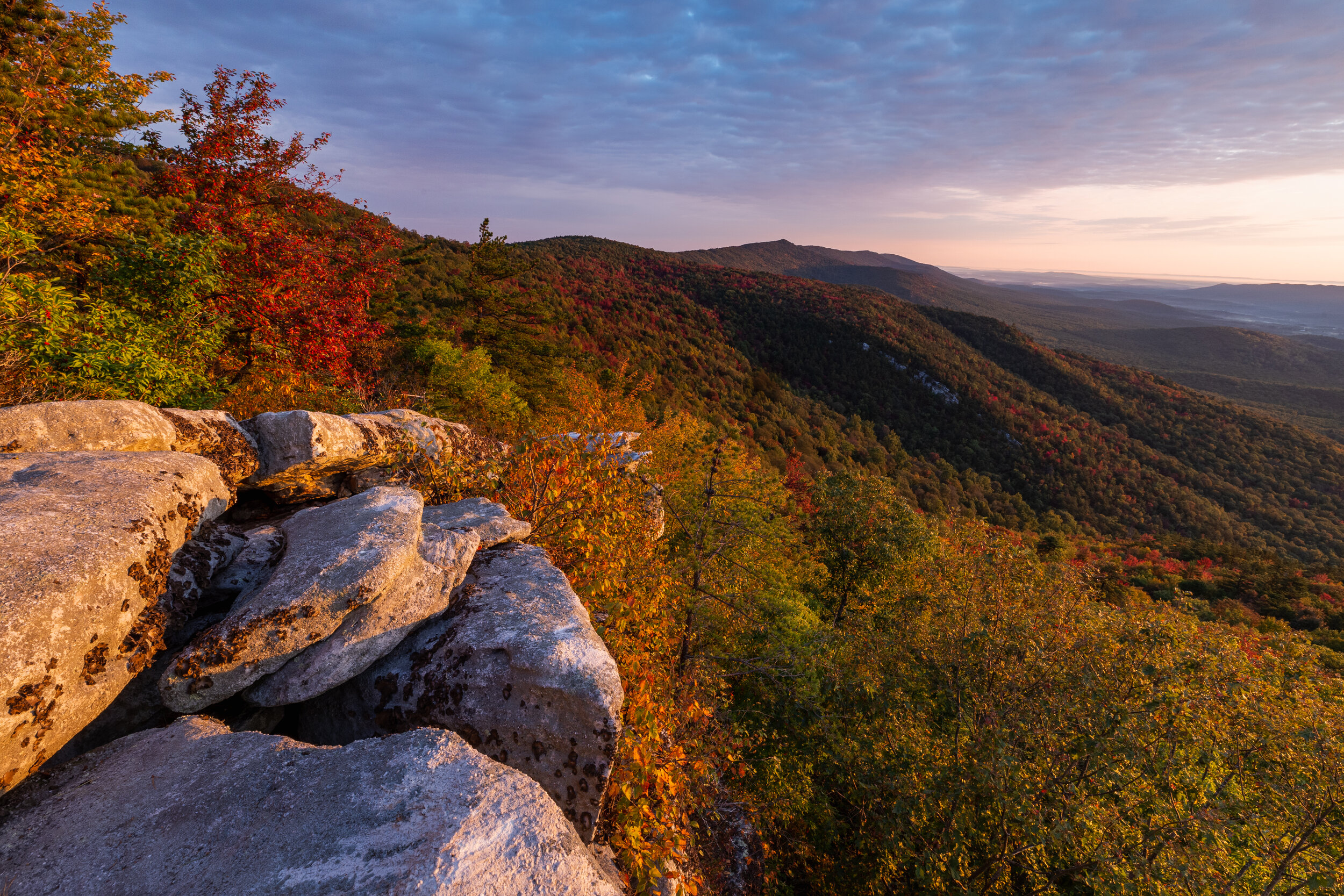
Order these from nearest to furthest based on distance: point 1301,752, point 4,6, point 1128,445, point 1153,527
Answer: point 1301,752 → point 4,6 → point 1153,527 → point 1128,445

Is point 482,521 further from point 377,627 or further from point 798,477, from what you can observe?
point 798,477

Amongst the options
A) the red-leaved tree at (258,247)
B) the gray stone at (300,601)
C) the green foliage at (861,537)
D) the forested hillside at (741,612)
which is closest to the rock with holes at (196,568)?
the gray stone at (300,601)

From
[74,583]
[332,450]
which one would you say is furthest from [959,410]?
[74,583]

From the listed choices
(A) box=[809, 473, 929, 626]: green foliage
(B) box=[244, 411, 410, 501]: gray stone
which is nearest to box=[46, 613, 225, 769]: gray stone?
(B) box=[244, 411, 410, 501]: gray stone

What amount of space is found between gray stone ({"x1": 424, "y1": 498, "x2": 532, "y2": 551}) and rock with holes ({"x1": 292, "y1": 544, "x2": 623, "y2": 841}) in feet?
5.04

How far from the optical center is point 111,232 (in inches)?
419

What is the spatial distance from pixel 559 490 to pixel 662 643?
3132mm

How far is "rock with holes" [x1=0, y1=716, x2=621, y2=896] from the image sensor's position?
312 centimetres

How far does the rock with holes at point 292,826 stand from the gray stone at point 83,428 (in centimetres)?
396

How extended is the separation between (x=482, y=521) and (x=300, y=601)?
2.75 metres

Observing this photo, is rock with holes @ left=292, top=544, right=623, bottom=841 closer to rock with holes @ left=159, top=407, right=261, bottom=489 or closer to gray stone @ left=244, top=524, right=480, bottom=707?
gray stone @ left=244, top=524, right=480, bottom=707

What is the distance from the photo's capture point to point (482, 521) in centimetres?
770

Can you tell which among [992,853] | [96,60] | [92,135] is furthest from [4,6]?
[992,853]

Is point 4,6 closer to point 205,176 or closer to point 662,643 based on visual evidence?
point 205,176
